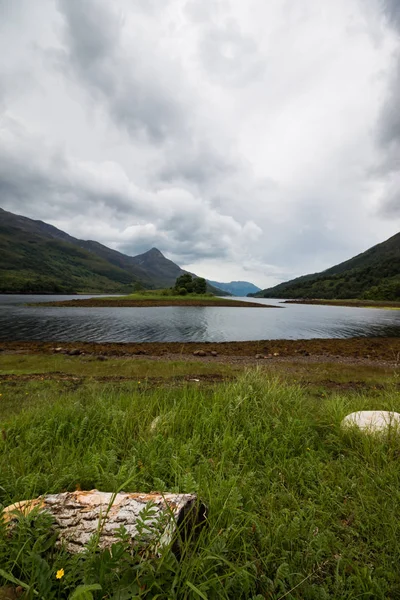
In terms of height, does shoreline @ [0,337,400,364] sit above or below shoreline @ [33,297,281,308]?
below

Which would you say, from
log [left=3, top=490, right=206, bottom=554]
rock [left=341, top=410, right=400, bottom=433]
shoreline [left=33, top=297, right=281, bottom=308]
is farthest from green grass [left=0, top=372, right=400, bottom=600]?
shoreline [left=33, top=297, right=281, bottom=308]

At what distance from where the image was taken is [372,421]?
201 inches

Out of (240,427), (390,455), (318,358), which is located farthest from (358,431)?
(318,358)

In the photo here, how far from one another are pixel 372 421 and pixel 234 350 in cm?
1792

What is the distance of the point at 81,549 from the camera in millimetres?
2207

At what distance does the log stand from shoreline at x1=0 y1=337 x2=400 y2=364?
1631cm

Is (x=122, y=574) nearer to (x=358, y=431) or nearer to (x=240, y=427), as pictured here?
(x=240, y=427)

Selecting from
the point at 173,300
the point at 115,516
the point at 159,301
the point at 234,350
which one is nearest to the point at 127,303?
the point at 159,301

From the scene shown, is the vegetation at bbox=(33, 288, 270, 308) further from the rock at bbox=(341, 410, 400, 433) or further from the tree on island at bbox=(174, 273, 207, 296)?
Answer: the rock at bbox=(341, 410, 400, 433)

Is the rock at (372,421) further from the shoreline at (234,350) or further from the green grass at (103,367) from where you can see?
the shoreline at (234,350)

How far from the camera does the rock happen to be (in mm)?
4723

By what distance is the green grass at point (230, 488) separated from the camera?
2.05 m

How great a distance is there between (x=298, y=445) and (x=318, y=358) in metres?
18.0

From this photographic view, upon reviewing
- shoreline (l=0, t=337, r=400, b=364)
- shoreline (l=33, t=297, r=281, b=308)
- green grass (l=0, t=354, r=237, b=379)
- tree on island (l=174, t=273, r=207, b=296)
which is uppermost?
tree on island (l=174, t=273, r=207, b=296)
